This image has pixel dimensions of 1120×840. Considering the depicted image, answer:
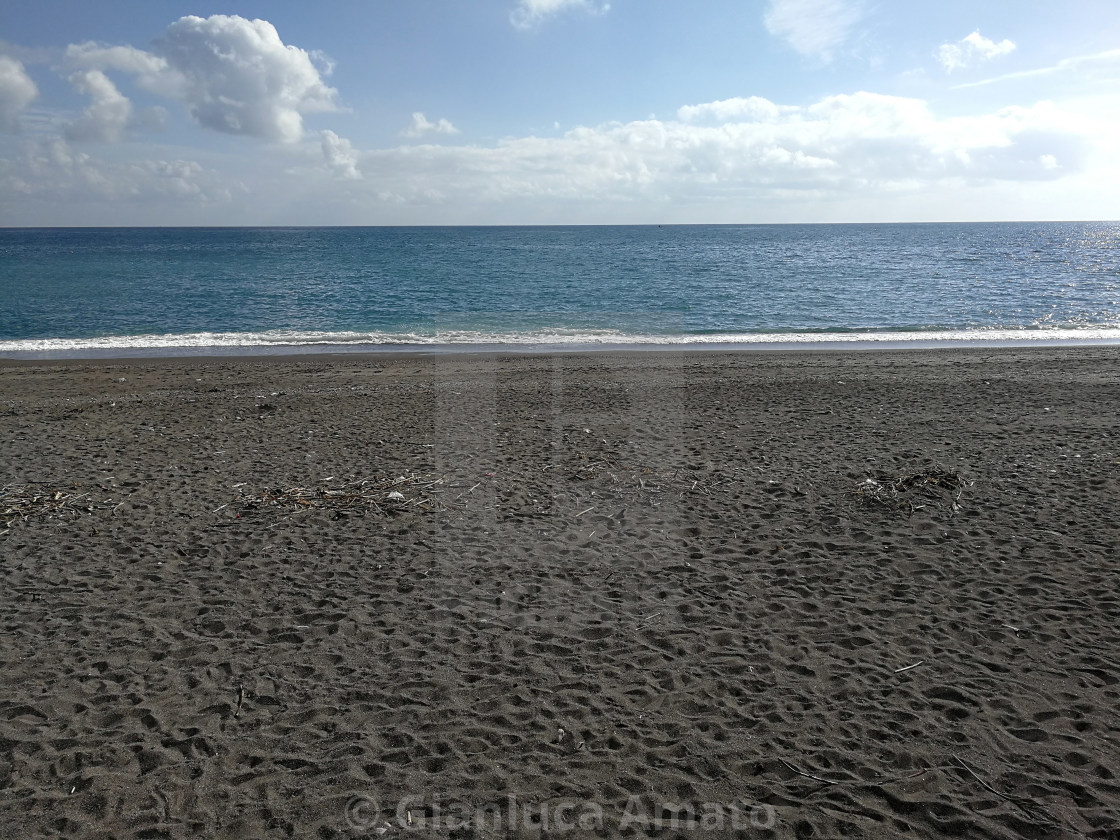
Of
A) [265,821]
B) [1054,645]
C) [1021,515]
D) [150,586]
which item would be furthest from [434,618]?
[1021,515]

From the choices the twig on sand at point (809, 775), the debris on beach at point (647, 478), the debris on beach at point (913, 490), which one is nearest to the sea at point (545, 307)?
the debris on beach at point (647, 478)

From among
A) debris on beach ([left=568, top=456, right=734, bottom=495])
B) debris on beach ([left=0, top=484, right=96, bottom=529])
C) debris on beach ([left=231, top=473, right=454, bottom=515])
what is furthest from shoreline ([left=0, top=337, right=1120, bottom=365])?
debris on beach ([left=0, top=484, right=96, bottom=529])

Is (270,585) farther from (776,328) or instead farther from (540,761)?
(776,328)

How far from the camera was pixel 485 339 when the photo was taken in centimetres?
2223

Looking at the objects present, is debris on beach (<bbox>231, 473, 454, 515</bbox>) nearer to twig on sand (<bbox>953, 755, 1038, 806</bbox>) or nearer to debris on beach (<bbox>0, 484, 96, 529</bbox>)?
debris on beach (<bbox>0, 484, 96, 529</bbox>)

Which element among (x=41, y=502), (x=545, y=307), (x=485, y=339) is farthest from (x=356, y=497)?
(x=545, y=307)

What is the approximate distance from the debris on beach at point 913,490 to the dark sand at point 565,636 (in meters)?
0.13

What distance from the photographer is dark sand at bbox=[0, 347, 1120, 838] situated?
141 inches

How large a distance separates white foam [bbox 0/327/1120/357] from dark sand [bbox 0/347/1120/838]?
1144 centimetres

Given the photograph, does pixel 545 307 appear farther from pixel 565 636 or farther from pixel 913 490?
pixel 565 636

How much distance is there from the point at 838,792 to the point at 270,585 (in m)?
4.51

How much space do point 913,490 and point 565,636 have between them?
15.4 ft

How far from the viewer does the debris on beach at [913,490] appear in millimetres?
7277

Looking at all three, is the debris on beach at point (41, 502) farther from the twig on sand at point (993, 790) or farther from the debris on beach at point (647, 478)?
the twig on sand at point (993, 790)
